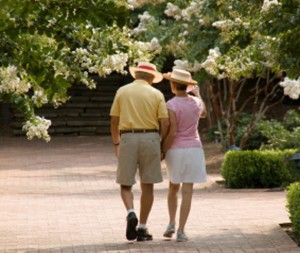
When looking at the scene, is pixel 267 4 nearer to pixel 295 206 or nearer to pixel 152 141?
pixel 152 141

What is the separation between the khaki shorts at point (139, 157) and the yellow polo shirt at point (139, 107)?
10cm

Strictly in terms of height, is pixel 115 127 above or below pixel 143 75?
below

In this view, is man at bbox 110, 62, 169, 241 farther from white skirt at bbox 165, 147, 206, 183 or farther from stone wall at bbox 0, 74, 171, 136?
stone wall at bbox 0, 74, 171, 136

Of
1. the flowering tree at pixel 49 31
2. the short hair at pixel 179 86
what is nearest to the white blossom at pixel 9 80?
the flowering tree at pixel 49 31

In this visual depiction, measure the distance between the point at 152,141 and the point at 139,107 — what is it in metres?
0.34

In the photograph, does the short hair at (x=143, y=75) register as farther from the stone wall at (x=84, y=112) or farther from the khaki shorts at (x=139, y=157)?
the stone wall at (x=84, y=112)

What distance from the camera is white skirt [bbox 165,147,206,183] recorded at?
10219mm

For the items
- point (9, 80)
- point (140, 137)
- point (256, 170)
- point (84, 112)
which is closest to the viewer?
point (140, 137)

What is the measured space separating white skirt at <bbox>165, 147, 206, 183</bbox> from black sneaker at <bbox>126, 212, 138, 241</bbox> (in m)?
0.57

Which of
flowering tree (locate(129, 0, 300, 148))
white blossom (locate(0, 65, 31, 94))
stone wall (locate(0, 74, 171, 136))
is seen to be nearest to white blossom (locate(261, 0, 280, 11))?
flowering tree (locate(129, 0, 300, 148))

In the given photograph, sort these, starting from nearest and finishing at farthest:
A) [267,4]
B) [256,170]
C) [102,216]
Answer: [267,4], [102,216], [256,170]

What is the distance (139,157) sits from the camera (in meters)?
10.1

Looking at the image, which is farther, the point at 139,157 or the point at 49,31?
the point at 139,157

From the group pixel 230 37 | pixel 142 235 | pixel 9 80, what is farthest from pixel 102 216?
pixel 230 37
